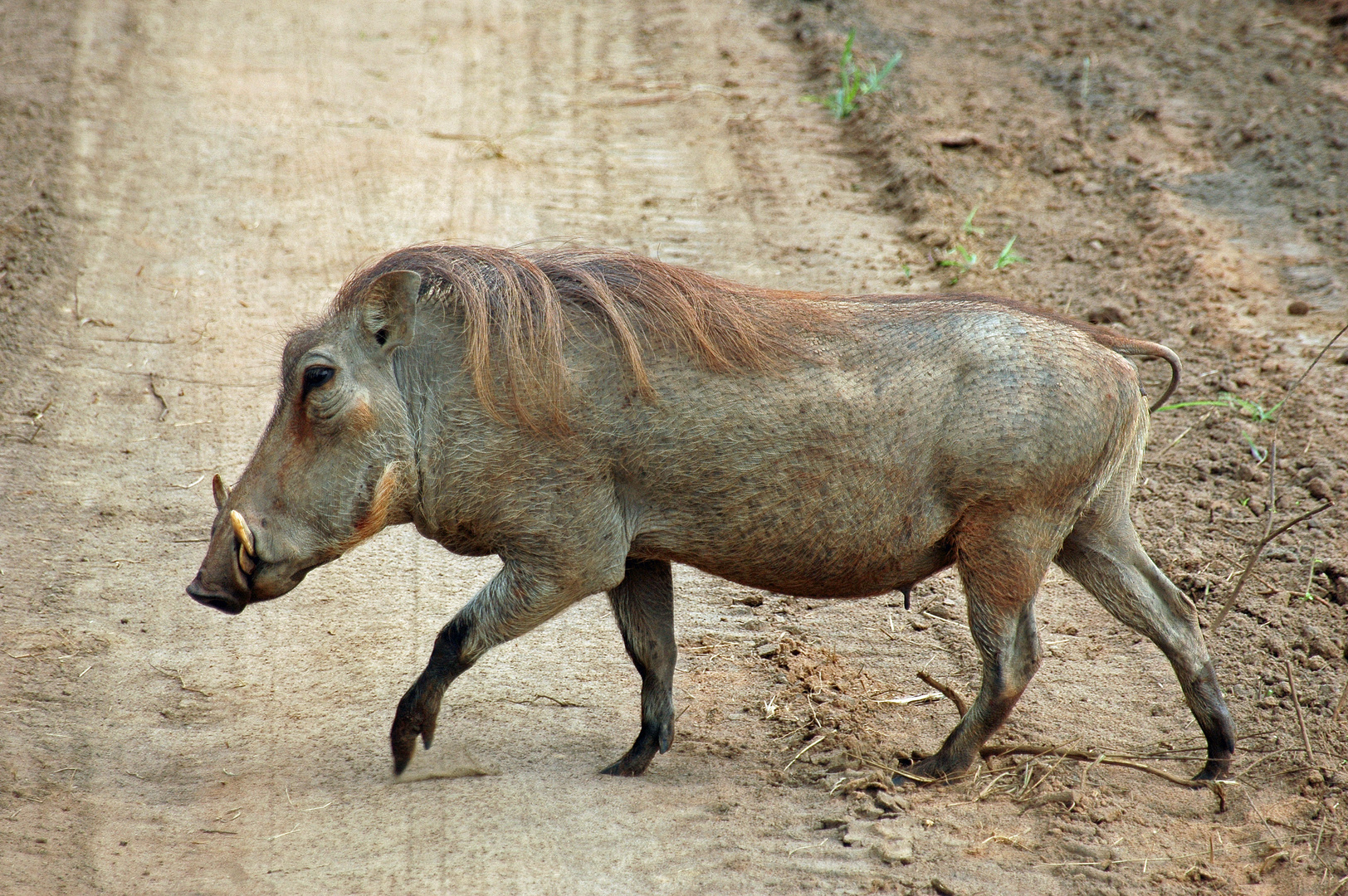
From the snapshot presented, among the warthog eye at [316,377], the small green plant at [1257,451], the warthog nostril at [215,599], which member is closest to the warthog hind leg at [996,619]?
the warthog eye at [316,377]

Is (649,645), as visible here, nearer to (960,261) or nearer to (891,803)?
(891,803)

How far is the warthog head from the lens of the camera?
3131mm

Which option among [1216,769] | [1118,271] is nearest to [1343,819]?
[1216,769]

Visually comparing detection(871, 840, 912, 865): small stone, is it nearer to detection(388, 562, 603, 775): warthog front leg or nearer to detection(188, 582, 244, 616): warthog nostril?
detection(388, 562, 603, 775): warthog front leg

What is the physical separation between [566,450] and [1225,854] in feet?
7.07

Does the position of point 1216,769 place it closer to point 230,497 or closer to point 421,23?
point 230,497

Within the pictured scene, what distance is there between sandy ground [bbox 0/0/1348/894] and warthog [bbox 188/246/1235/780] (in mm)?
508

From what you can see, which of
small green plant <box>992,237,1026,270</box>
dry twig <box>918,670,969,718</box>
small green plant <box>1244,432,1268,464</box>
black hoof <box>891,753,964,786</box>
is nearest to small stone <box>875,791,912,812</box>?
black hoof <box>891,753,964,786</box>

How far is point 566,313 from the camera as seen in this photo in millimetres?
3299

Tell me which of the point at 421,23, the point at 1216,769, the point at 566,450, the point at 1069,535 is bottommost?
the point at 421,23

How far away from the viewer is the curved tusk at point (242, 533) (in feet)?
10.0

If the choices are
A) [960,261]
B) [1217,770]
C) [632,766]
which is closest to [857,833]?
[632,766]

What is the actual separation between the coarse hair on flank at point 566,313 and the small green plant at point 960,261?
130 inches

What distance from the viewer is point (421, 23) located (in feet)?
31.0
